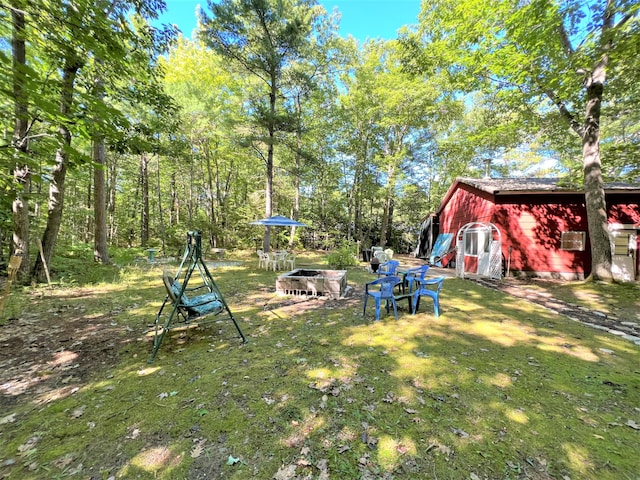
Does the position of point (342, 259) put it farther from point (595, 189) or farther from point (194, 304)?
point (595, 189)

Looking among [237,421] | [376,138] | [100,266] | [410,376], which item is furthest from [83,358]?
[376,138]

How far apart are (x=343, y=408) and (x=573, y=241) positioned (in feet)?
39.3

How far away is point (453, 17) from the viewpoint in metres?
9.31

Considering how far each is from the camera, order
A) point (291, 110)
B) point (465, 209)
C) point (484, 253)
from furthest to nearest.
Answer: point (291, 110) → point (465, 209) → point (484, 253)

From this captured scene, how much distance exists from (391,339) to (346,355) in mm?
933

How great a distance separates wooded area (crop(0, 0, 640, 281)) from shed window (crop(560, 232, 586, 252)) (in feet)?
6.34

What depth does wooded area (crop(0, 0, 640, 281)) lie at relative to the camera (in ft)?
12.9

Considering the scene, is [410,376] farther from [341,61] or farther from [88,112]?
[341,61]

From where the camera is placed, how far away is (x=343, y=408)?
8.13 feet

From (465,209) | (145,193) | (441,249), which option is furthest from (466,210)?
(145,193)

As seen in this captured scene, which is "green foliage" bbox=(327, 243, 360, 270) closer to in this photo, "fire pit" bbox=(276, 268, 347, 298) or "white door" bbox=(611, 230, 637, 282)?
"fire pit" bbox=(276, 268, 347, 298)

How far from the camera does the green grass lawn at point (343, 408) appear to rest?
1.88m

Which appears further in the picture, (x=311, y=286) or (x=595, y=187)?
(x=595, y=187)

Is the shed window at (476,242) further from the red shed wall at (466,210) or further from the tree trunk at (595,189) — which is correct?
the tree trunk at (595,189)
